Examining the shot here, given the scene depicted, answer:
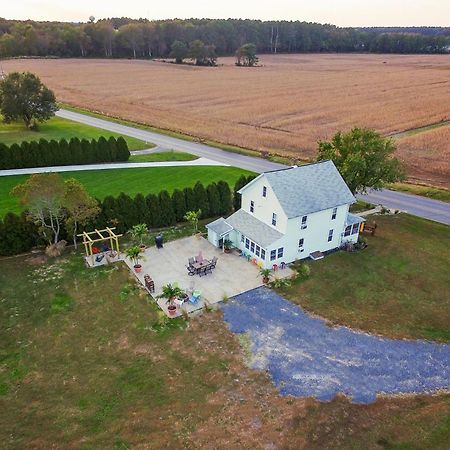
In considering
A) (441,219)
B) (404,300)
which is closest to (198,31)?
(441,219)

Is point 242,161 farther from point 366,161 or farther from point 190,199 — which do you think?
point 366,161

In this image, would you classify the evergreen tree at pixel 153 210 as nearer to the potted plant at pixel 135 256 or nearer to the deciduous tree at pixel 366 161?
the potted plant at pixel 135 256

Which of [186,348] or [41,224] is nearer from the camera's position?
[186,348]

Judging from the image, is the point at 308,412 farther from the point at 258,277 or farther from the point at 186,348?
the point at 258,277

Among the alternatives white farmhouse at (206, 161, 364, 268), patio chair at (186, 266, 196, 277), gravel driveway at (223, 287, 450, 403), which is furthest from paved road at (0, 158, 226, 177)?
gravel driveway at (223, 287, 450, 403)

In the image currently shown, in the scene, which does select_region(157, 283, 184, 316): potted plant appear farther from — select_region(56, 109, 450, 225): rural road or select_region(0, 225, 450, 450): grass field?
select_region(56, 109, 450, 225): rural road
